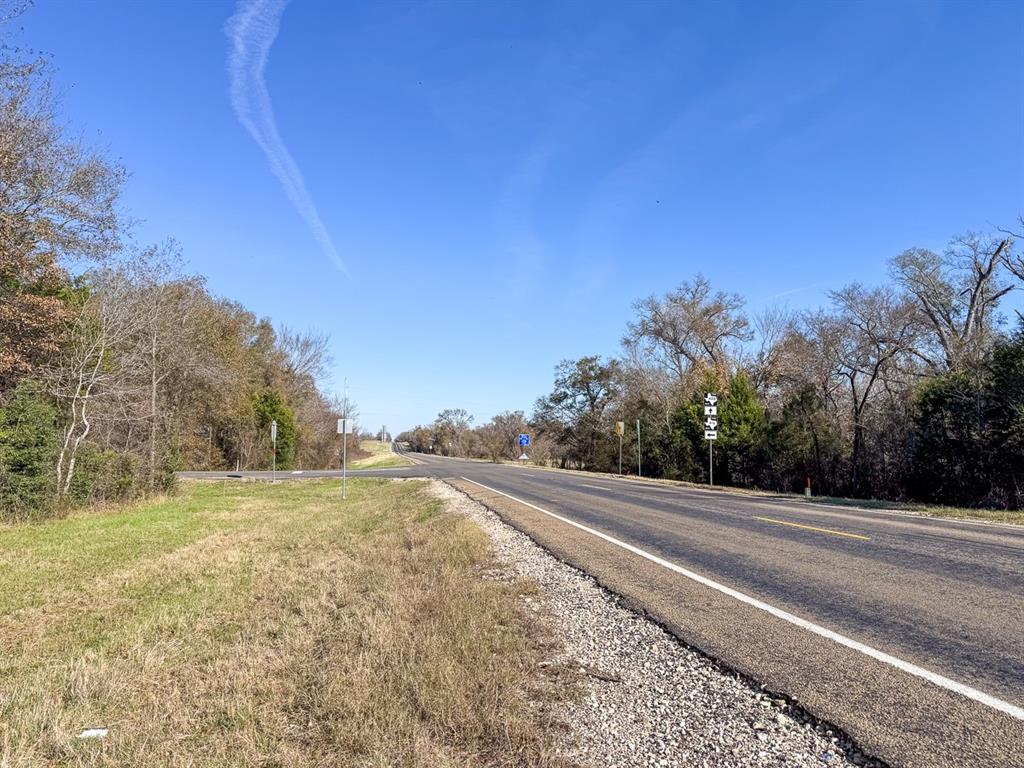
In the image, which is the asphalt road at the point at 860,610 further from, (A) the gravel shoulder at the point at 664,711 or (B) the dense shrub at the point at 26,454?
(B) the dense shrub at the point at 26,454

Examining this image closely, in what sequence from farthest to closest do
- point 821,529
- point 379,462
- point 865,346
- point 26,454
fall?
point 379,462, point 865,346, point 26,454, point 821,529

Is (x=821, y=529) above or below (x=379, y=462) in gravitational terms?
above

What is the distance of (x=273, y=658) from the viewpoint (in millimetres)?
5113

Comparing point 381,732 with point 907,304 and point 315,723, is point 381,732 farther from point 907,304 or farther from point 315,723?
point 907,304

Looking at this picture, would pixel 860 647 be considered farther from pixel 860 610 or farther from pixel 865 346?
pixel 865 346

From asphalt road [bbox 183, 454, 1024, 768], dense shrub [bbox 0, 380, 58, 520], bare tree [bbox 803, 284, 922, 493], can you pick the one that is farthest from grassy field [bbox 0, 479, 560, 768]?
bare tree [bbox 803, 284, 922, 493]

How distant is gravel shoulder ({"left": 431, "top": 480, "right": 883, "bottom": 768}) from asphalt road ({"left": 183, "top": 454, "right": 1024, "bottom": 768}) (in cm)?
19

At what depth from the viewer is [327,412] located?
5822 centimetres

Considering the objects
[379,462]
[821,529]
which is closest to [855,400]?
[821,529]

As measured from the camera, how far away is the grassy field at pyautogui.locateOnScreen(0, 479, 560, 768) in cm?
346

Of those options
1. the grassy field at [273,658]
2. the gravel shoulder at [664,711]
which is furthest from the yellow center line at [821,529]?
the grassy field at [273,658]

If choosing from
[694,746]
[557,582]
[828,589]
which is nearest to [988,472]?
[828,589]

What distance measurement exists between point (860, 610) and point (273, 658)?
5.48 m

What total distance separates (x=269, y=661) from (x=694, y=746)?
3.61 metres
